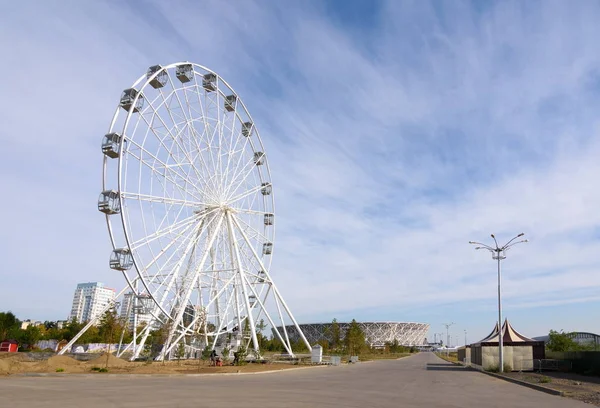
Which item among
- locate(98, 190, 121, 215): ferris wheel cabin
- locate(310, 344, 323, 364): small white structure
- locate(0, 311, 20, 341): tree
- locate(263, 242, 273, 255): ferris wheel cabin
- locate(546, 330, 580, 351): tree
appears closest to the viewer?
locate(98, 190, 121, 215): ferris wheel cabin

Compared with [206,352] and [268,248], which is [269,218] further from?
[206,352]

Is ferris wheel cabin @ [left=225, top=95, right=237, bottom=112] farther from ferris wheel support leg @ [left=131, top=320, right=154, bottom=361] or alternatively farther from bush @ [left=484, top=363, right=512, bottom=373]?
bush @ [left=484, top=363, right=512, bottom=373]

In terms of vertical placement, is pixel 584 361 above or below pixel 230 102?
below

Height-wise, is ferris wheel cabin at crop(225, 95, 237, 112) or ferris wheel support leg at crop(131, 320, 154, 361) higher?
ferris wheel cabin at crop(225, 95, 237, 112)

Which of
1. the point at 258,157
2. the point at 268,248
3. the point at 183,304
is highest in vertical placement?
the point at 258,157

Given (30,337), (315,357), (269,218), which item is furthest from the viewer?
(30,337)

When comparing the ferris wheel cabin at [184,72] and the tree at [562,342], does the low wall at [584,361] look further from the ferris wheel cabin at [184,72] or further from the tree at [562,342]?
the ferris wheel cabin at [184,72]

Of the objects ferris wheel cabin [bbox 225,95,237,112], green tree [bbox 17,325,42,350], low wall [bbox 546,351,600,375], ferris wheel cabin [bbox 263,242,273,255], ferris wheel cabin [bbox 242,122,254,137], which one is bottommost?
green tree [bbox 17,325,42,350]

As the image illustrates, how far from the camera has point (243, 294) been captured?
142ft

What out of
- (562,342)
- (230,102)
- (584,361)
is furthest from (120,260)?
(562,342)

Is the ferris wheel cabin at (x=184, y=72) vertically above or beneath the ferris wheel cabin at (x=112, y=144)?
above

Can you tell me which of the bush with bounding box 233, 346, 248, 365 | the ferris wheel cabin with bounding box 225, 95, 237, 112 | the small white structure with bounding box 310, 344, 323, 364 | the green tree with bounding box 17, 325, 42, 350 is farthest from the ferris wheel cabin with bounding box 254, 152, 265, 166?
the green tree with bounding box 17, 325, 42, 350

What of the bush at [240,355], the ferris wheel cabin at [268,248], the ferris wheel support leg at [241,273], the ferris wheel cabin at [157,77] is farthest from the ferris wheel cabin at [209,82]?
the bush at [240,355]

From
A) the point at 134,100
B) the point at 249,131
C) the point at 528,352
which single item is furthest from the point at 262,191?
the point at 528,352
